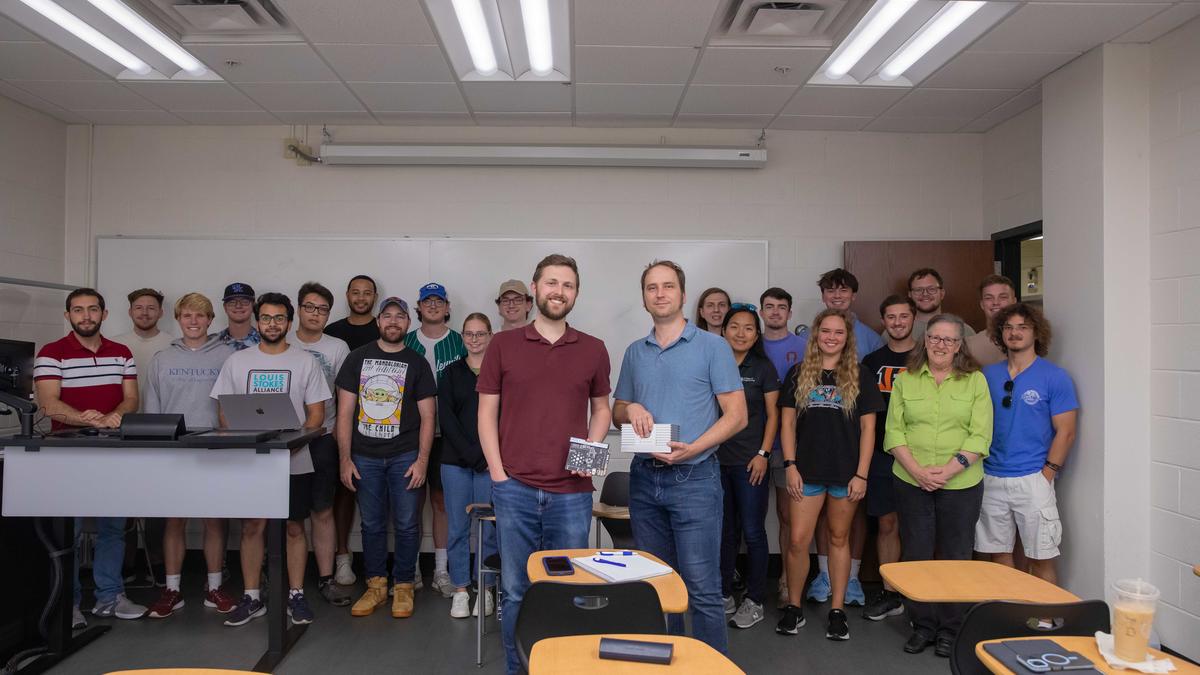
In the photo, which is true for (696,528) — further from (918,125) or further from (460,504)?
(918,125)

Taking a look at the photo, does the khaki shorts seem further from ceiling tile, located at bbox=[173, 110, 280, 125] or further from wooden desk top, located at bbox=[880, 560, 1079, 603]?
ceiling tile, located at bbox=[173, 110, 280, 125]

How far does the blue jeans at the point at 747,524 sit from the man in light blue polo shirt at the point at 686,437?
120 centimetres

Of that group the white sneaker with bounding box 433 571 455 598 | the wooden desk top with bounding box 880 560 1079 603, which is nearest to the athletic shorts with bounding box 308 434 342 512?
the white sneaker with bounding box 433 571 455 598

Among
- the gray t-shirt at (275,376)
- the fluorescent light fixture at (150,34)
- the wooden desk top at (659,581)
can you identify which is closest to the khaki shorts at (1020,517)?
the wooden desk top at (659,581)

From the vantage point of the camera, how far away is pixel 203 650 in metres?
3.34

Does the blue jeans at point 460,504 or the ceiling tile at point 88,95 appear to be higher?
the ceiling tile at point 88,95

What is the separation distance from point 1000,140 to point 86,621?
595cm

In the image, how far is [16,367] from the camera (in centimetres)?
321

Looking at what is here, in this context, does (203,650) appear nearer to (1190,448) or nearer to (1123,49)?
(1190,448)

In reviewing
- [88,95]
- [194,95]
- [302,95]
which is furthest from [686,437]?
[88,95]

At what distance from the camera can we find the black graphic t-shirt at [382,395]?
12.5ft

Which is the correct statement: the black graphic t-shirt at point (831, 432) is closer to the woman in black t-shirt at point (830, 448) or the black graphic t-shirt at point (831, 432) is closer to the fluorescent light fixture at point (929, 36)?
the woman in black t-shirt at point (830, 448)

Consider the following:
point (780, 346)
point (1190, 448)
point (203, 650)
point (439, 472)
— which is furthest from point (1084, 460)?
point (203, 650)

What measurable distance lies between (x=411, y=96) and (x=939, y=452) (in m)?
3.46
